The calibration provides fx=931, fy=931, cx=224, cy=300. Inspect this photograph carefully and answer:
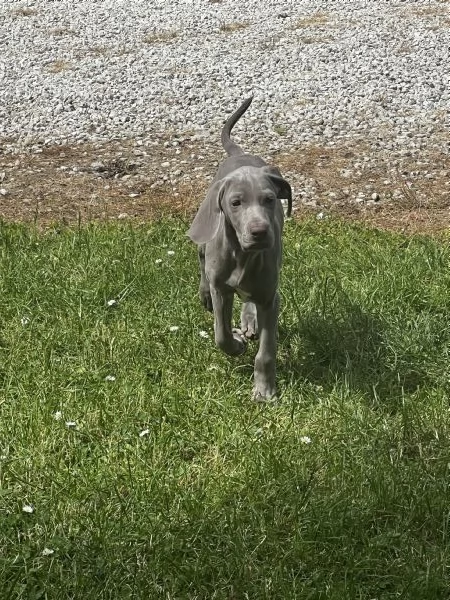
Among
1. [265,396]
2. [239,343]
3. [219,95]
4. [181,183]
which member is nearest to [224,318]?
[239,343]

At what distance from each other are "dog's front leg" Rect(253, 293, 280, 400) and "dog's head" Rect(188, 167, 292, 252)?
469 millimetres

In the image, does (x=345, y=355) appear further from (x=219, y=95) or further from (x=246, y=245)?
(x=219, y=95)

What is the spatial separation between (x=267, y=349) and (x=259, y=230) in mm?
809

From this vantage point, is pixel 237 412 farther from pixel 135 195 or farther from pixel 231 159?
pixel 135 195

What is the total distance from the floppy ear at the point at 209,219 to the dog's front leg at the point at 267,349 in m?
0.45

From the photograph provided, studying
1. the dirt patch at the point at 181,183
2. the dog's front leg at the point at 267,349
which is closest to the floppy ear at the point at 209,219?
the dog's front leg at the point at 267,349

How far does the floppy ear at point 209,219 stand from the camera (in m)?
4.23

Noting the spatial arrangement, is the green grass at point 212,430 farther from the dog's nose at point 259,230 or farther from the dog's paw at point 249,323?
the dog's nose at point 259,230

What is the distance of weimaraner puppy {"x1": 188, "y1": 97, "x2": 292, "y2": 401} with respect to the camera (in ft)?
13.2

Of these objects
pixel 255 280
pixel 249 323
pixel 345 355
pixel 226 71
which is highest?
pixel 255 280

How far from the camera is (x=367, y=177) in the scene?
748cm

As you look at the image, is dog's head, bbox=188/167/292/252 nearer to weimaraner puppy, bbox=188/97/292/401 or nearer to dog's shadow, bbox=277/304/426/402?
weimaraner puppy, bbox=188/97/292/401

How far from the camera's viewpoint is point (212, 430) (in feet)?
14.0

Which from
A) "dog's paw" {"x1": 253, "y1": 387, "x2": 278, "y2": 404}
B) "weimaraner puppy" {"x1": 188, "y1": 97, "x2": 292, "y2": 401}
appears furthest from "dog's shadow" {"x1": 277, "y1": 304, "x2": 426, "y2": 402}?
"weimaraner puppy" {"x1": 188, "y1": 97, "x2": 292, "y2": 401}
